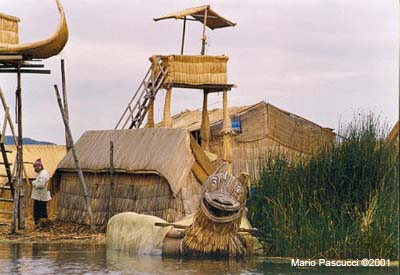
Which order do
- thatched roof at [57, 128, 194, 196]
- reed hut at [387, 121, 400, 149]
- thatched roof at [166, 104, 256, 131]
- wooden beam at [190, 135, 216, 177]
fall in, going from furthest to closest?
1. thatched roof at [166, 104, 256, 131]
2. wooden beam at [190, 135, 216, 177]
3. thatched roof at [57, 128, 194, 196]
4. reed hut at [387, 121, 400, 149]

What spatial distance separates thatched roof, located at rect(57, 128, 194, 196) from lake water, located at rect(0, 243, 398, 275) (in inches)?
120

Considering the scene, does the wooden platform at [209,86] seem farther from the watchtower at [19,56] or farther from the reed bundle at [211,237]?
the reed bundle at [211,237]

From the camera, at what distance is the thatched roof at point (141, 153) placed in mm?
22797

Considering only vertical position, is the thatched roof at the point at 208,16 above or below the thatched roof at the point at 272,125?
above

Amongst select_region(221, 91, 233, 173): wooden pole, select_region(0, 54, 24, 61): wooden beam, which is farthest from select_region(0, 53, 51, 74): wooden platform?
select_region(221, 91, 233, 173): wooden pole

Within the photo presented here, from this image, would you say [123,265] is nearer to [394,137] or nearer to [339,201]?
[339,201]

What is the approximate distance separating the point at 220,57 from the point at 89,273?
51.4 ft

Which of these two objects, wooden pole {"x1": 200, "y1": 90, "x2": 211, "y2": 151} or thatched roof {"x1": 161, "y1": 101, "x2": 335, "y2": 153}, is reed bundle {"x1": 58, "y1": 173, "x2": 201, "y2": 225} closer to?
wooden pole {"x1": 200, "y1": 90, "x2": 211, "y2": 151}

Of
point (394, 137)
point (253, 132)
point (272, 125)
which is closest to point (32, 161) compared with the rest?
point (253, 132)

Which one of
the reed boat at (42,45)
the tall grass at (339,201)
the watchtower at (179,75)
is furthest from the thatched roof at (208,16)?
the tall grass at (339,201)

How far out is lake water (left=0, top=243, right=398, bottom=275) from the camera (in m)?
16.9

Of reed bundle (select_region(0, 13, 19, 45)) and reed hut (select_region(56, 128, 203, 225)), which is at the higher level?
reed bundle (select_region(0, 13, 19, 45))

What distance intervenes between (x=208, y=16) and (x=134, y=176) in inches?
390

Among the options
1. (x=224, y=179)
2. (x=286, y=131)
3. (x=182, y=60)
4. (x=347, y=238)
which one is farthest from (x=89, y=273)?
(x=286, y=131)
